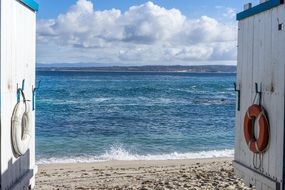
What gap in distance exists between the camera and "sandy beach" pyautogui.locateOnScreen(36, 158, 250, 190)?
995cm

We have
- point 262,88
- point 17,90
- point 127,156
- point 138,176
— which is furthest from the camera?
point 127,156

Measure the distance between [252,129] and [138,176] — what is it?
4.94 metres

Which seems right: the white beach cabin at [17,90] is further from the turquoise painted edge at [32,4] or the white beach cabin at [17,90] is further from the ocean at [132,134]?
the ocean at [132,134]

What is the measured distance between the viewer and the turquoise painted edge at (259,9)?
20.1ft

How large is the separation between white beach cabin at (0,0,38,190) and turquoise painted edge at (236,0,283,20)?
10.3 ft

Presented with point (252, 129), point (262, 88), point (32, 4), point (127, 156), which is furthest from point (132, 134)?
point (262, 88)

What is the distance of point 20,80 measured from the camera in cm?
620

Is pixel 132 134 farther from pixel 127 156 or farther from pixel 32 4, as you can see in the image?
pixel 32 4

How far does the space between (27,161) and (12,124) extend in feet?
Answer: 4.41

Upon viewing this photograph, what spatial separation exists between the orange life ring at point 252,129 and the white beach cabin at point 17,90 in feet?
10.1

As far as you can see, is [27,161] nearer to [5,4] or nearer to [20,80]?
[20,80]

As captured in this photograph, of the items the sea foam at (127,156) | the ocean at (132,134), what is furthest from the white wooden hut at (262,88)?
the ocean at (132,134)

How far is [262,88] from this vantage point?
21.4 feet

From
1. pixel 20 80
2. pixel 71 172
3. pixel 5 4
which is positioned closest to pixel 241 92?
pixel 20 80
